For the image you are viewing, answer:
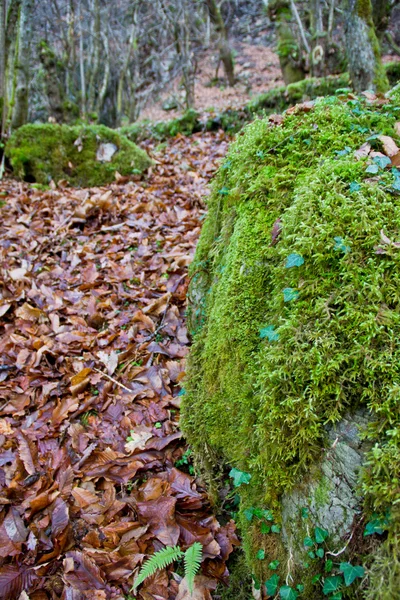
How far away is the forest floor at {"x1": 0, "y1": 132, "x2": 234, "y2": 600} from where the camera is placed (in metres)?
2.17

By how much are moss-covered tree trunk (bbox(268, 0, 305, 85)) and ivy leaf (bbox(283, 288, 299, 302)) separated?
1199 centimetres

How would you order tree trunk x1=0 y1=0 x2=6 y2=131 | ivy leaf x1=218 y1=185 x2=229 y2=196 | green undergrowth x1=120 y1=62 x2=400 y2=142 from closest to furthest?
1. ivy leaf x1=218 y1=185 x2=229 y2=196
2. tree trunk x1=0 y1=0 x2=6 y2=131
3. green undergrowth x1=120 y1=62 x2=400 y2=142

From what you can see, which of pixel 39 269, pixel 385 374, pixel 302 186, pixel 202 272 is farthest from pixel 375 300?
pixel 39 269

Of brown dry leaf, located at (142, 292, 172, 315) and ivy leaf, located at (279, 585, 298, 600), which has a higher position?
brown dry leaf, located at (142, 292, 172, 315)

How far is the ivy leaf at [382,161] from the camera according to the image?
75.4 inches

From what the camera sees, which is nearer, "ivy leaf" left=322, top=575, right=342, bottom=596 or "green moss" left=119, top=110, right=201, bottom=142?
"ivy leaf" left=322, top=575, right=342, bottom=596

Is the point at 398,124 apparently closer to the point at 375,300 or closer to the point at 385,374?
the point at 375,300

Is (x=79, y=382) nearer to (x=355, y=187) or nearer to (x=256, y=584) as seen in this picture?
(x=256, y=584)

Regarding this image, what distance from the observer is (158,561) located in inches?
75.2

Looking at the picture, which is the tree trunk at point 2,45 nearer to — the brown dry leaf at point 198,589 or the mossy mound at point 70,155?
the mossy mound at point 70,155

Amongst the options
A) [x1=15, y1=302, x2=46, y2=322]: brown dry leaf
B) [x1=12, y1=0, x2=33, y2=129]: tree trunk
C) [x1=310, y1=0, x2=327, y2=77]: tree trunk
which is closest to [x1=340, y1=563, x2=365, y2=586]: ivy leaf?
[x1=15, y1=302, x2=46, y2=322]: brown dry leaf

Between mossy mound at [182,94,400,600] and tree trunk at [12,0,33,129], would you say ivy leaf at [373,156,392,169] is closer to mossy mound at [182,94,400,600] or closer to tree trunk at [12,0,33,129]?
mossy mound at [182,94,400,600]

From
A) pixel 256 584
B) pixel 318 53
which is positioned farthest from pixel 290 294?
pixel 318 53

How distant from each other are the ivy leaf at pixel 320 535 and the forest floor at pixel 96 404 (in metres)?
0.79
